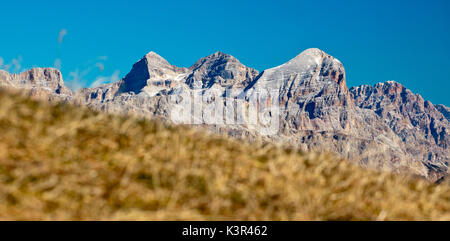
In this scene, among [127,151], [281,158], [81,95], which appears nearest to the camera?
[127,151]

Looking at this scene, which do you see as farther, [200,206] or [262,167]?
[262,167]

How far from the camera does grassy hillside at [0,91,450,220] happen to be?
28.9ft

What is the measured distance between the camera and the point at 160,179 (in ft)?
33.2

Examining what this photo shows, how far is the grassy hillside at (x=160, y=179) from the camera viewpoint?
28.9 ft

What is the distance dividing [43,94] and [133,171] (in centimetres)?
697

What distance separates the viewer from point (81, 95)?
15.4 m
